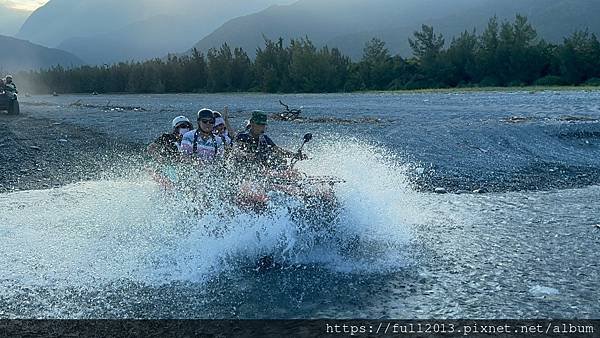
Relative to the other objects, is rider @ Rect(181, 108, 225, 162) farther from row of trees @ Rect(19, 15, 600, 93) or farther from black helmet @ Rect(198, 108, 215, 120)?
row of trees @ Rect(19, 15, 600, 93)

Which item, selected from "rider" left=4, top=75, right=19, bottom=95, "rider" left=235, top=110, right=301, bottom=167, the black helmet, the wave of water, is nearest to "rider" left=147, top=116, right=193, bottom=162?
the wave of water

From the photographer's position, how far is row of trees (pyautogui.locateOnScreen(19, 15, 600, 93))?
4738 cm

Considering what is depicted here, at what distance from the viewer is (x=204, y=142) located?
9.26 m

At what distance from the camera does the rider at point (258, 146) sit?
8945 millimetres

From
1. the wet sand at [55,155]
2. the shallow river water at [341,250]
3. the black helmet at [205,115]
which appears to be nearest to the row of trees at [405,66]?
the wet sand at [55,155]

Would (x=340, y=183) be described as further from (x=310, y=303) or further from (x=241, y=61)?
(x=241, y=61)

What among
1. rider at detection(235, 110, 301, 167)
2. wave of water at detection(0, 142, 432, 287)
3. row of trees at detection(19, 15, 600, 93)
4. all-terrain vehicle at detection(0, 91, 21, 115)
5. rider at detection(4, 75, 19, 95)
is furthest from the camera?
row of trees at detection(19, 15, 600, 93)

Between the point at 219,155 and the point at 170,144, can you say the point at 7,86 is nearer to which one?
the point at 170,144

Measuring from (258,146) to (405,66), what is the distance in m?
47.6

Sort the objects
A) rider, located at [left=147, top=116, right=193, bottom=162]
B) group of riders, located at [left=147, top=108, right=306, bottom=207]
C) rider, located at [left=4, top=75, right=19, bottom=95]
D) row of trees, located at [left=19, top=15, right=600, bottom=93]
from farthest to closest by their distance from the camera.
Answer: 1. row of trees, located at [left=19, top=15, right=600, bottom=93]
2. rider, located at [left=4, top=75, right=19, bottom=95]
3. rider, located at [left=147, top=116, right=193, bottom=162]
4. group of riders, located at [left=147, top=108, right=306, bottom=207]

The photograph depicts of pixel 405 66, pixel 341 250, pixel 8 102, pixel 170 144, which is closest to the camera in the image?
pixel 341 250

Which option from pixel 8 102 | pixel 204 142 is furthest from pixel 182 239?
pixel 8 102

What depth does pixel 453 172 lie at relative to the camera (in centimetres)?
1321

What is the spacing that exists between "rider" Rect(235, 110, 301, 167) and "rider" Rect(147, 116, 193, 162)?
3.49 feet
